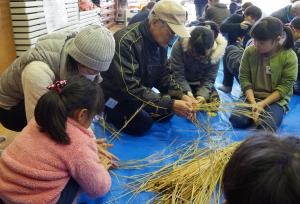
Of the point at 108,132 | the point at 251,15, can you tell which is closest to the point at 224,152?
the point at 108,132

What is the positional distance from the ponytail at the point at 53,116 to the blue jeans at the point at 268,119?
1453 mm

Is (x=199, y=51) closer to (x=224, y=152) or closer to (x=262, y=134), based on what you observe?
(x=224, y=152)

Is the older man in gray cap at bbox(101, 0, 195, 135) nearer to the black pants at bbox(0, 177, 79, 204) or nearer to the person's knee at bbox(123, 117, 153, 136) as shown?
the person's knee at bbox(123, 117, 153, 136)

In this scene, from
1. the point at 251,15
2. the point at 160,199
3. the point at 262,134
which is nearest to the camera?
the point at 262,134

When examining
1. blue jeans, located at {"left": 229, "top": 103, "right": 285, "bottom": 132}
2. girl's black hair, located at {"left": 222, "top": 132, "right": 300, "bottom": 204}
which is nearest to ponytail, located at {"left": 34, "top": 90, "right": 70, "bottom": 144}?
girl's black hair, located at {"left": 222, "top": 132, "right": 300, "bottom": 204}

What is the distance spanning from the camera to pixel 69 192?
1295 mm

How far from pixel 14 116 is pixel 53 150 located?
77cm

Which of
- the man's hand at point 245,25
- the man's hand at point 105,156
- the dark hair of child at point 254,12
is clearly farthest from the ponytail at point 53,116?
the dark hair of child at point 254,12

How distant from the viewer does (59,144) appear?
1.16 meters

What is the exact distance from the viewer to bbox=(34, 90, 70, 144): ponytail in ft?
3.69

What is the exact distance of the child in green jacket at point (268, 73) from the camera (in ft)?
6.98

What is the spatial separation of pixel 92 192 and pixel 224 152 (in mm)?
741

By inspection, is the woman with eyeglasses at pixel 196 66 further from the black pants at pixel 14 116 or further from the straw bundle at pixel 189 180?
the black pants at pixel 14 116

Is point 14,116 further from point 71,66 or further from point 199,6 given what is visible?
point 199,6
